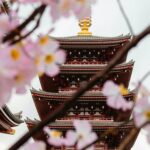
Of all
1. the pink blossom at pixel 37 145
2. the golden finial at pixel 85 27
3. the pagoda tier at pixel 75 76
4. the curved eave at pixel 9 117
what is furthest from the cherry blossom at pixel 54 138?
the golden finial at pixel 85 27

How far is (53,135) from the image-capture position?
5.49 feet

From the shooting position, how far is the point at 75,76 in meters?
24.0

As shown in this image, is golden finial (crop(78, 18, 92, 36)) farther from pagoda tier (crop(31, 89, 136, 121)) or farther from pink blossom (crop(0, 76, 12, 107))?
pink blossom (crop(0, 76, 12, 107))

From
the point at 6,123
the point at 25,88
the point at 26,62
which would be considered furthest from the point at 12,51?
the point at 6,123

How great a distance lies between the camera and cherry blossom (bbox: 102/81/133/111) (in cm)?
156

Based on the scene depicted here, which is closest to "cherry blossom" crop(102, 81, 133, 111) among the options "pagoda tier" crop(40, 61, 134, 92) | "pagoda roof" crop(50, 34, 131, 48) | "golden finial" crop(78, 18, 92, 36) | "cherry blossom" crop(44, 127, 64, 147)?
"cherry blossom" crop(44, 127, 64, 147)

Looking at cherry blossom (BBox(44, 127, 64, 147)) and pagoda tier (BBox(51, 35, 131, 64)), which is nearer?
cherry blossom (BBox(44, 127, 64, 147))

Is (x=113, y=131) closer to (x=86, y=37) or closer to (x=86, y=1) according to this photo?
(x=86, y=1)

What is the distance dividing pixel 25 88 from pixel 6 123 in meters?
14.8

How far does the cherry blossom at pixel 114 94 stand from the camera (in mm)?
1563

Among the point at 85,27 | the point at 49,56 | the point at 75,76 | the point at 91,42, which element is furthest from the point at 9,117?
the point at 49,56

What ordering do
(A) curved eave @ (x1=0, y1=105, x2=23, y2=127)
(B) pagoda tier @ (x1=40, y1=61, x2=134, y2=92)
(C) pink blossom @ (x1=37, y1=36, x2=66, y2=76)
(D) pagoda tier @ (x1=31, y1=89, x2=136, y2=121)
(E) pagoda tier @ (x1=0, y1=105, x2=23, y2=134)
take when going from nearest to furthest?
(C) pink blossom @ (x1=37, y1=36, x2=66, y2=76)
(A) curved eave @ (x1=0, y1=105, x2=23, y2=127)
(E) pagoda tier @ (x1=0, y1=105, x2=23, y2=134)
(D) pagoda tier @ (x1=31, y1=89, x2=136, y2=121)
(B) pagoda tier @ (x1=40, y1=61, x2=134, y2=92)

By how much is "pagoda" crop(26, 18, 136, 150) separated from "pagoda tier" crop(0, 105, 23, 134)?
507cm

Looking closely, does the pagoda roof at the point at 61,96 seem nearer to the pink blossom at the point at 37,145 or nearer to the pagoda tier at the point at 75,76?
the pagoda tier at the point at 75,76
